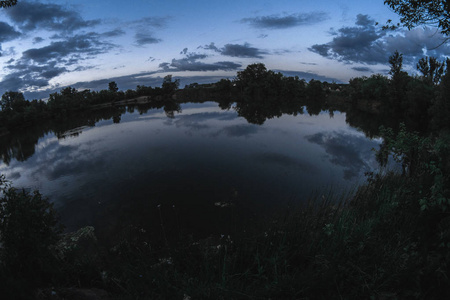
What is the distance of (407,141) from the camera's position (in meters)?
14.2

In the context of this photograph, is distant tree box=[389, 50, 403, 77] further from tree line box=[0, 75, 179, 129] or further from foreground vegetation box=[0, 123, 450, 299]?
tree line box=[0, 75, 179, 129]

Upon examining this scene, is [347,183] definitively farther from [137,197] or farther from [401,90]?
[401,90]

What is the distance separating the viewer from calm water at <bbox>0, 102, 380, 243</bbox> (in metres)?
15.3

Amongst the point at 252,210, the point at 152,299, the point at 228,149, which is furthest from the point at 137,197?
the point at 228,149

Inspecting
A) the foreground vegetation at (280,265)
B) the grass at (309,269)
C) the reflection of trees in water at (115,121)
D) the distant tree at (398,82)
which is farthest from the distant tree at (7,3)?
the distant tree at (398,82)

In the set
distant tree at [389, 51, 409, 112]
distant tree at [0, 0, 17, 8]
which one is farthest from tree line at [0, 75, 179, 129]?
distant tree at [389, 51, 409, 112]

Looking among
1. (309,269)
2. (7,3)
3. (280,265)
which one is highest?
(7,3)

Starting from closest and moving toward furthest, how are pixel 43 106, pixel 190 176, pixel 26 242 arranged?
pixel 26 242, pixel 190 176, pixel 43 106

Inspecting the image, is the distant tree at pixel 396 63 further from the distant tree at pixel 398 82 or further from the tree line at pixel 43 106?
the tree line at pixel 43 106

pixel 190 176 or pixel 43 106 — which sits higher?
pixel 43 106

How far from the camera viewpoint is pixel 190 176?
22406mm

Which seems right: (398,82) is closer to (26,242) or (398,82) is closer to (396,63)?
(396,63)

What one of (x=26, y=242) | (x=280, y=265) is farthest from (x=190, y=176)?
(x=280, y=265)

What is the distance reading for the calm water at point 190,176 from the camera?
15312 millimetres
